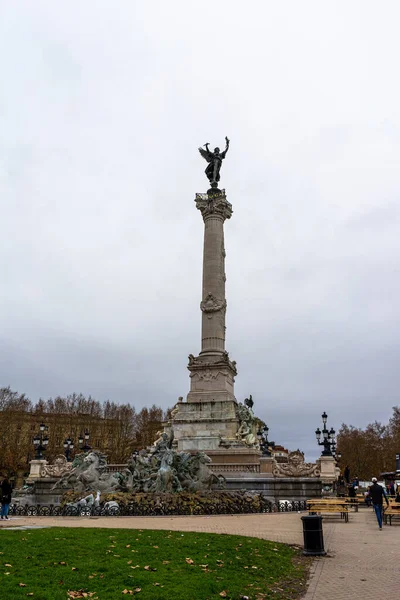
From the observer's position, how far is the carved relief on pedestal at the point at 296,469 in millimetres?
28906

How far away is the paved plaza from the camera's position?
28.5 feet

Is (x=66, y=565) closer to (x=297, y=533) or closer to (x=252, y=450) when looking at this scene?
(x=297, y=533)

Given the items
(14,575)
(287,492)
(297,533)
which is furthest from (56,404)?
(14,575)

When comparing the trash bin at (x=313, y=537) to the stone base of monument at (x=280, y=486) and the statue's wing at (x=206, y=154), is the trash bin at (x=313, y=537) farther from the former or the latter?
the statue's wing at (x=206, y=154)

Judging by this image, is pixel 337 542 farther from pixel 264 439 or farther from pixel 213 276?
pixel 213 276

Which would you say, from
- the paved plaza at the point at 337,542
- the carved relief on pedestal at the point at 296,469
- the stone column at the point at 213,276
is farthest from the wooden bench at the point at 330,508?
the stone column at the point at 213,276

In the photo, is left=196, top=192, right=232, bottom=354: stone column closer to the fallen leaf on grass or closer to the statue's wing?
the statue's wing

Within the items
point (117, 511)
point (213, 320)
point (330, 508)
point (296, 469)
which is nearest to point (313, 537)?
point (330, 508)

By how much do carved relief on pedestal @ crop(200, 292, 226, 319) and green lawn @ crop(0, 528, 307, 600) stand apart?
89.1ft

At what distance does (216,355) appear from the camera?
38.2 meters

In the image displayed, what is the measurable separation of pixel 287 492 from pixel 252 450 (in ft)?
16.6

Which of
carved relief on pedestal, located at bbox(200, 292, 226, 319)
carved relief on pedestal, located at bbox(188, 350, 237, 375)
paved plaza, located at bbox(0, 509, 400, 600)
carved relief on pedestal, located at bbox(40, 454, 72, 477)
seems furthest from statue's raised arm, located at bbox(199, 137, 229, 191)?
paved plaza, located at bbox(0, 509, 400, 600)

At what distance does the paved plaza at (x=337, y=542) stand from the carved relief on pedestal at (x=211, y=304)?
2010 centimetres

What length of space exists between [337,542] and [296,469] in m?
16.4
